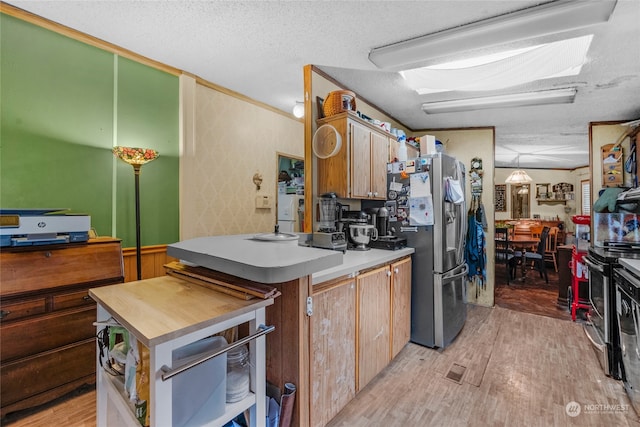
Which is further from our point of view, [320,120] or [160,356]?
[320,120]

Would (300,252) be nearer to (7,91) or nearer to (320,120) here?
(320,120)

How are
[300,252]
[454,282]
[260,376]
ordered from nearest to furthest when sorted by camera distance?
[260,376]
[300,252]
[454,282]

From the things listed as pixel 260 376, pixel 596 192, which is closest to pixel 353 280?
pixel 260 376

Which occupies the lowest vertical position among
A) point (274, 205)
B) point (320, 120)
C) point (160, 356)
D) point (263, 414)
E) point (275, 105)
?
point (263, 414)

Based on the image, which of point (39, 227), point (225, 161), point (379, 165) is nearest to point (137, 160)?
point (39, 227)

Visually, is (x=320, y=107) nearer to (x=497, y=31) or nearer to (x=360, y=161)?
(x=360, y=161)

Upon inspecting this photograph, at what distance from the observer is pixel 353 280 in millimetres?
1755

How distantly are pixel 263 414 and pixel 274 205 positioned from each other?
2.84 meters

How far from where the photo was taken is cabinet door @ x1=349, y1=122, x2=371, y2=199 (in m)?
2.40

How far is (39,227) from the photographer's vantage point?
5.71ft

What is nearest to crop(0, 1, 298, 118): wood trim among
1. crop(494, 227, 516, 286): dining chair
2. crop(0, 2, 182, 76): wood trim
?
crop(0, 2, 182, 76): wood trim

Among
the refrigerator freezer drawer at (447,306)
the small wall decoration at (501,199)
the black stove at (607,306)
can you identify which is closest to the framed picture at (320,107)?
the refrigerator freezer drawer at (447,306)

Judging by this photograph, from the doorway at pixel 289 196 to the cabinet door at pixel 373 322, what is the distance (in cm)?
222

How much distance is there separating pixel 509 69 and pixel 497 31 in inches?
26.6
